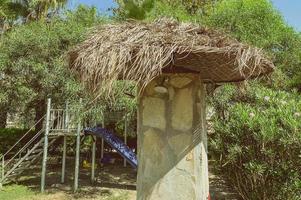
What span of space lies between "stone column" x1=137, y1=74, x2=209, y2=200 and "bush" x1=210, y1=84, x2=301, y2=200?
9.67ft

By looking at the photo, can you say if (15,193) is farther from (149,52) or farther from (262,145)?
(149,52)

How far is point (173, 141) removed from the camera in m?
3.97

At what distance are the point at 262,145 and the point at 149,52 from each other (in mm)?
4406

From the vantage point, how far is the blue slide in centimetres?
1114

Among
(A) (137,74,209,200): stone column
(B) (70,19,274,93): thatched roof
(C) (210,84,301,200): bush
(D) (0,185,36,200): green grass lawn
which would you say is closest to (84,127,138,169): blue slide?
(D) (0,185,36,200): green grass lawn

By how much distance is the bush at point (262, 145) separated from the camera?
6742 mm

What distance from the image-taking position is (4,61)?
41.2 feet

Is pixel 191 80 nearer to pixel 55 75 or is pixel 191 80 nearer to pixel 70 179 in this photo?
pixel 55 75

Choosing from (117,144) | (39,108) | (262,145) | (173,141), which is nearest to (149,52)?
(173,141)

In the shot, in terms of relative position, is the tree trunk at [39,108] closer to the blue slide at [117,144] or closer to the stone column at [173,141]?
the blue slide at [117,144]

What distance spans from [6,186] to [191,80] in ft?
33.5

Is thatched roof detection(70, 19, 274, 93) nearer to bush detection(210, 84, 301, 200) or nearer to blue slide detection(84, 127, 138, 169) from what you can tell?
bush detection(210, 84, 301, 200)

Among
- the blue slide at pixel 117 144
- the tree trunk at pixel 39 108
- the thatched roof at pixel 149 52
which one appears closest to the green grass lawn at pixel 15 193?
the blue slide at pixel 117 144

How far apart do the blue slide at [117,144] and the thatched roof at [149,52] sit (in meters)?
7.71
